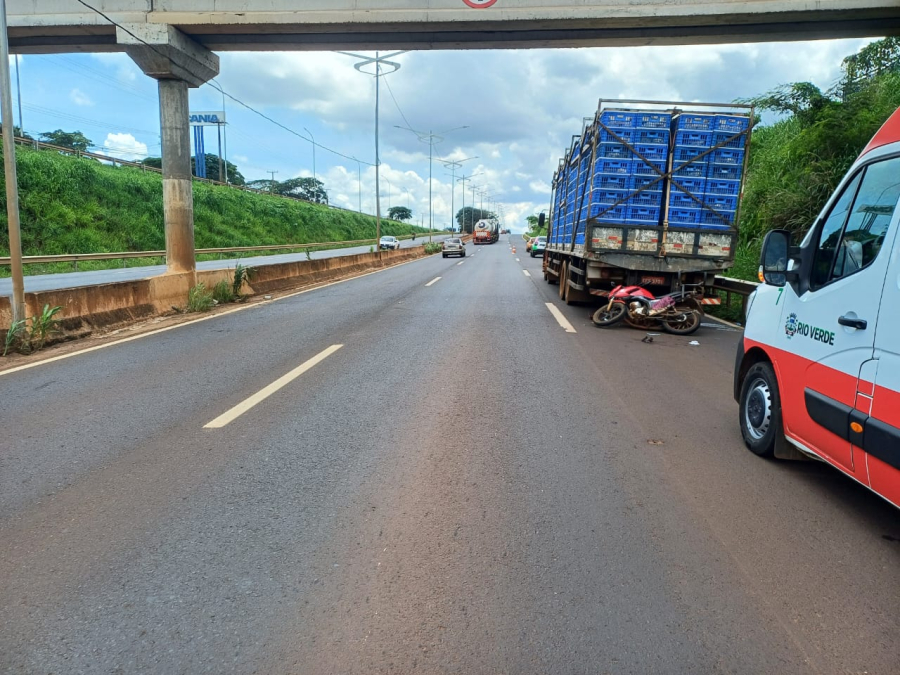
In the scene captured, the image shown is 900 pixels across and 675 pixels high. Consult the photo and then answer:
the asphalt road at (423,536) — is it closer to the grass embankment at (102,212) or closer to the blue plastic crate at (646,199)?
the blue plastic crate at (646,199)

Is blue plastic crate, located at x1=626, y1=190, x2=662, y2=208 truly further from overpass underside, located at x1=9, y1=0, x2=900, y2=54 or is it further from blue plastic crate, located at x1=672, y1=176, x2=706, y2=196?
overpass underside, located at x1=9, y1=0, x2=900, y2=54

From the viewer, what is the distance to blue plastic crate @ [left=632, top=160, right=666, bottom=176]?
10.8 meters

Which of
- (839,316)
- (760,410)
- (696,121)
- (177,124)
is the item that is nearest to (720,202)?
(696,121)

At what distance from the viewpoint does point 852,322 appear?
3.40m

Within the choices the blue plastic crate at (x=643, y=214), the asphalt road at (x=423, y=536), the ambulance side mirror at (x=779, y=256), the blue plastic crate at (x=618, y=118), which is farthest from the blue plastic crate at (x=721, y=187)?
the ambulance side mirror at (x=779, y=256)

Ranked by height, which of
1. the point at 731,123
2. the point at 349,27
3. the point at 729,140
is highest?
the point at 349,27

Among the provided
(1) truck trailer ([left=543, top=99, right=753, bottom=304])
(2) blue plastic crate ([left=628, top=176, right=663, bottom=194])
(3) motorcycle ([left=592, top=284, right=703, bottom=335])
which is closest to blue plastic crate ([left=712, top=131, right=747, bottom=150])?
(1) truck trailer ([left=543, top=99, right=753, bottom=304])

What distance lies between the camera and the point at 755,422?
4.74 metres

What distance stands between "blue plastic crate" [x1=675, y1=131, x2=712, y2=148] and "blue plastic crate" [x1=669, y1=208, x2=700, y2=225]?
1.10m

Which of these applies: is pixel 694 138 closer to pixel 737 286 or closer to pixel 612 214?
pixel 612 214

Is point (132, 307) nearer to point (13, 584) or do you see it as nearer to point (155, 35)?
point (155, 35)

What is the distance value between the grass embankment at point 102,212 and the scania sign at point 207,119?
2356 centimetres

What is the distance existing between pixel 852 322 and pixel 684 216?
26.1 ft

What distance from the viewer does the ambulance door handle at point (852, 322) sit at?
3.33 m
